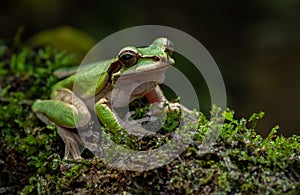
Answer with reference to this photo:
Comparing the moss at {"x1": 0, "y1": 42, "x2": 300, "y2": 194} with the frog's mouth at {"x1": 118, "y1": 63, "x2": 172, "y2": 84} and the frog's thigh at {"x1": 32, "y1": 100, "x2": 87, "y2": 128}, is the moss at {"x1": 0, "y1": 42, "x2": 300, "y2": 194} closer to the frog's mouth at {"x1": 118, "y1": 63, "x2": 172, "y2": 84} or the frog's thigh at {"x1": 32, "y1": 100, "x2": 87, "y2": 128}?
the frog's thigh at {"x1": 32, "y1": 100, "x2": 87, "y2": 128}

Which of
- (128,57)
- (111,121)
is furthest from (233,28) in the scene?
(111,121)

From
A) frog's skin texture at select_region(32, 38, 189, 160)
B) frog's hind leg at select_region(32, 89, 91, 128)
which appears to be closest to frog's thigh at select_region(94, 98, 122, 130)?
frog's skin texture at select_region(32, 38, 189, 160)

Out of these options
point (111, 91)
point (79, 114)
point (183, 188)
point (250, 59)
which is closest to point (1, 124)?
point (79, 114)

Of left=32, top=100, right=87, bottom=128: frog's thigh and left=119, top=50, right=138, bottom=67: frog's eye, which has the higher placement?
left=119, top=50, right=138, bottom=67: frog's eye

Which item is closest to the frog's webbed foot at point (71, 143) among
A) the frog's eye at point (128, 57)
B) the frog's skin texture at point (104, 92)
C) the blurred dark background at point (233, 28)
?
the frog's skin texture at point (104, 92)

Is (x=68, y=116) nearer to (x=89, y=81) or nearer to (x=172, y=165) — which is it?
(x=89, y=81)

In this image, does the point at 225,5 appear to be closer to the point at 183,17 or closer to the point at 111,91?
the point at 183,17
